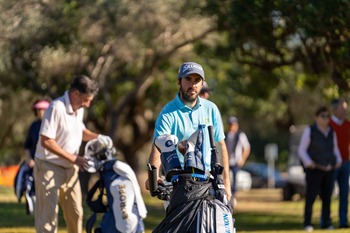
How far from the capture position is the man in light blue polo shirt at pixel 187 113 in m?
8.91

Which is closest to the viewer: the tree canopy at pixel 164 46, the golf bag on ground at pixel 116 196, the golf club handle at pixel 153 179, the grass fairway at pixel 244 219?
the golf club handle at pixel 153 179

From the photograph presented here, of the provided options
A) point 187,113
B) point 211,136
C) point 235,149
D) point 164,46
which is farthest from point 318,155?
point 164,46

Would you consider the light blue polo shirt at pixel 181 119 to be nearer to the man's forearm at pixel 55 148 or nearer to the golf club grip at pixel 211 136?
the golf club grip at pixel 211 136

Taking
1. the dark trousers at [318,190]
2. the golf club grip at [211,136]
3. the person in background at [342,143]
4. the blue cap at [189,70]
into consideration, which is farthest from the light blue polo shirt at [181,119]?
the person in background at [342,143]

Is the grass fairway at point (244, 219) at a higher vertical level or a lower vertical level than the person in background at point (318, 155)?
lower

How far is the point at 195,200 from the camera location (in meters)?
8.41

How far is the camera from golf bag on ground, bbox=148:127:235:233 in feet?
27.2

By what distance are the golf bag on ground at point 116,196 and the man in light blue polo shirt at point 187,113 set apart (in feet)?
11.0

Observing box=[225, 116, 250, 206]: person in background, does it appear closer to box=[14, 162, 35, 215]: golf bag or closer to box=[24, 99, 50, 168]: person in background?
box=[14, 162, 35, 215]: golf bag

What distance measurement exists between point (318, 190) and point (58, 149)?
6466mm

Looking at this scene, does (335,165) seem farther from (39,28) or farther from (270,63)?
(39,28)

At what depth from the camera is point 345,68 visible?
18141 millimetres

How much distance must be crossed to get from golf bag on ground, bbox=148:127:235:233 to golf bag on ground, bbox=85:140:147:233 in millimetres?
3735

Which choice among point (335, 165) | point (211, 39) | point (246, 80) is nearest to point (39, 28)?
point (211, 39)
